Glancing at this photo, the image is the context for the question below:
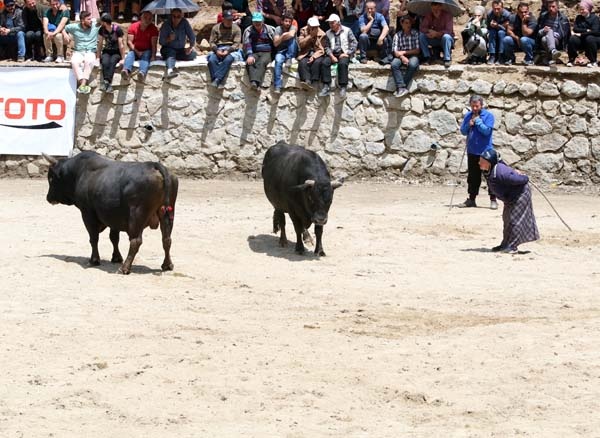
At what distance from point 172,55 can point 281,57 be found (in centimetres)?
192

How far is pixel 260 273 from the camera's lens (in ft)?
47.2

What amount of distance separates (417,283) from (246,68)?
29.2 ft

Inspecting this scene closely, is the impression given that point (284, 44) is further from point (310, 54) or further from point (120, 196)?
point (120, 196)

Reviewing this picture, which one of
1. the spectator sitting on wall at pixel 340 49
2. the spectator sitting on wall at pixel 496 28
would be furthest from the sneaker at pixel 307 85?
the spectator sitting on wall at pixel 496 28

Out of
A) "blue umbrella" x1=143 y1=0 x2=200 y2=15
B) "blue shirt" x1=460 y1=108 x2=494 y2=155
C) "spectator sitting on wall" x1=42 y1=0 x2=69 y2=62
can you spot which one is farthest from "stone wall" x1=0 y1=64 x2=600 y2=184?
"blue shirt" x1=460 y1=108 x2=494 y2=155

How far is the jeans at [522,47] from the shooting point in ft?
70.5

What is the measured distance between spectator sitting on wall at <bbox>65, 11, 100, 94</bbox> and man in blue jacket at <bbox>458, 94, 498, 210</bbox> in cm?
676

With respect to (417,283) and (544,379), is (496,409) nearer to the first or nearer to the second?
(544,379)

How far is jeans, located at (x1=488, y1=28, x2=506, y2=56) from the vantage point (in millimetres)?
21812

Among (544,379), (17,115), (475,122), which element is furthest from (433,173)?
(544,379)

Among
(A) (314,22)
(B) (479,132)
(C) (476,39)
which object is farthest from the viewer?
(C) (476,39)

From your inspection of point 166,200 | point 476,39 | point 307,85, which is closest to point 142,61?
point 307,85

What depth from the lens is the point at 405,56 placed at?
70.5 feet

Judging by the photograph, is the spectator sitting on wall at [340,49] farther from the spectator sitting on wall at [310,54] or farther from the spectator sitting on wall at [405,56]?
the spectator sitting on wall at [405,56]
